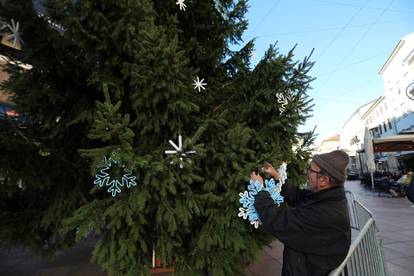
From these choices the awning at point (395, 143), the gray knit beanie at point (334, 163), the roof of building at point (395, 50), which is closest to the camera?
the gray knit beanie at point (334, 163)

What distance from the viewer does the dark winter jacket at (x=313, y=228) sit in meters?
2.31

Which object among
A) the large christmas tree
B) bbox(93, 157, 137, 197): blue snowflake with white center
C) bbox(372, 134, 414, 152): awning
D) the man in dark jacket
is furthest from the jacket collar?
bbox(372, 134, 414, 152): awning

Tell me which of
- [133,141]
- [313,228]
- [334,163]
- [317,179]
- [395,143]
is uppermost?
[395,143]

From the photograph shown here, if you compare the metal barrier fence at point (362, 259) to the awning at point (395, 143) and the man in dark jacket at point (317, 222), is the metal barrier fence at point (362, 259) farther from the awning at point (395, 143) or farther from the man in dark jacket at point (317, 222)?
the awning at point (395, 143)

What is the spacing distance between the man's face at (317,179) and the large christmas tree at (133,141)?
717 millimetres

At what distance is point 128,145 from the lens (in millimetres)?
2750

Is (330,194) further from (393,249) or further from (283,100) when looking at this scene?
(393,249)

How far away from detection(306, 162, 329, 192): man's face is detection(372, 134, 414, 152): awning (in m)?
16.1

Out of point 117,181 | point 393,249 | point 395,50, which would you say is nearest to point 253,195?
point 117,181

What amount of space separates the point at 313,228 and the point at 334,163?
519 mm

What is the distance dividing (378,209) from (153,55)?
12863 millimetres

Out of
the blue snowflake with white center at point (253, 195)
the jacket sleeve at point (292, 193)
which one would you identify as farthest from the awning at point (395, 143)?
the blue snowflake with white center at point (253, 195)

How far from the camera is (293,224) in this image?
7.58 feet

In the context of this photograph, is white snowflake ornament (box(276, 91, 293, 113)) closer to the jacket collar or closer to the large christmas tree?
the large christmas tree
